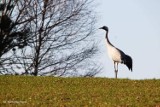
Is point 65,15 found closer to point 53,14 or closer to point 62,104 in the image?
point 53,14

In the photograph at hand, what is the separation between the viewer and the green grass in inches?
709

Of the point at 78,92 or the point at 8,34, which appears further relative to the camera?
the point at 8,34

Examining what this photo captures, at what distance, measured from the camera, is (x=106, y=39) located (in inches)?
1261

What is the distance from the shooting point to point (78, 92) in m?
20.8

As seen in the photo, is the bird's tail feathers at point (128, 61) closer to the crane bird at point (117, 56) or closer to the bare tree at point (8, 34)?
the crane bird at point (117, 56)

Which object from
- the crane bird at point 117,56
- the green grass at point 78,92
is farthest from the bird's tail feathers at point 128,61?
the green grass at point 78,92

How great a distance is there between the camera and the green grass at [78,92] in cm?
1800

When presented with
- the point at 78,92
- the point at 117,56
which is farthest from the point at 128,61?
the point at 78,92

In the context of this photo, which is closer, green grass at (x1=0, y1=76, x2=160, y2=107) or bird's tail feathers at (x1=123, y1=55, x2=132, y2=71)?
green grass at (x1=0, y1=76, x2=160, y2=107)

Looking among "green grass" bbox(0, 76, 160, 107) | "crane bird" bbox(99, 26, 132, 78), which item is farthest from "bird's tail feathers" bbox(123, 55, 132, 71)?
"green grass" bbox(0, 76, 160, 107)

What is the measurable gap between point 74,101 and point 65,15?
28666 millimetres

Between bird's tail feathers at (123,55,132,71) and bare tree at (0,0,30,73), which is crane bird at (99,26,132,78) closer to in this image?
→ bird's tail feathers at (123,55,132,71)

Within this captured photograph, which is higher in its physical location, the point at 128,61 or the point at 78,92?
the point at 128,61

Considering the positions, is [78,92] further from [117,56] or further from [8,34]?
[8,34]
